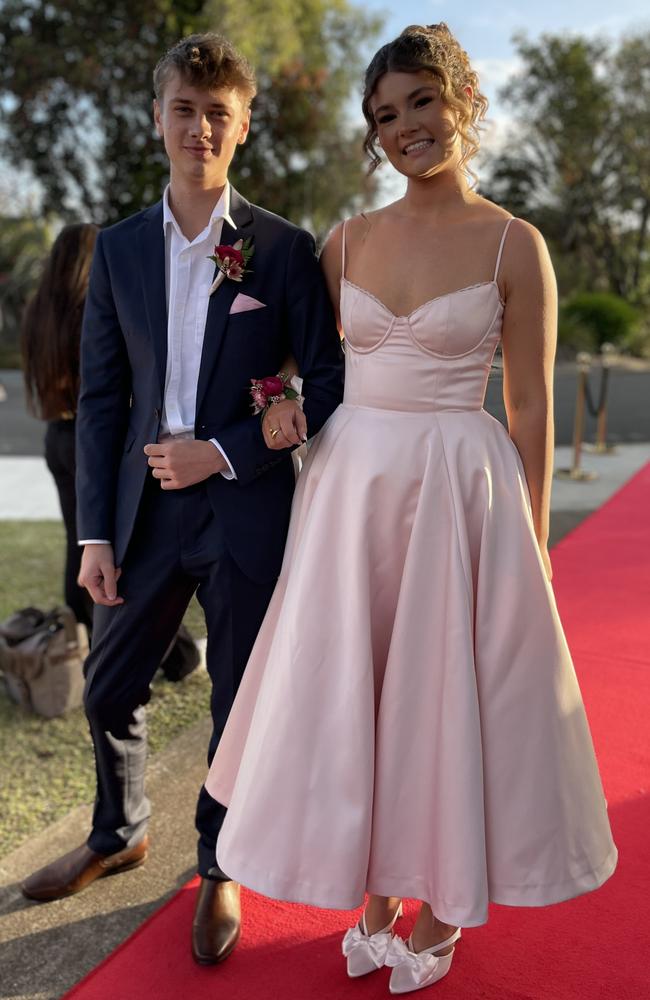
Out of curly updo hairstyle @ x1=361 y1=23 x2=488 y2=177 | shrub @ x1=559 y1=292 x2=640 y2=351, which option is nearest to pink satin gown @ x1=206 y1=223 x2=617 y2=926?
curly updo hairstyle @ x1=361 y1=23 x2=488 y2=177

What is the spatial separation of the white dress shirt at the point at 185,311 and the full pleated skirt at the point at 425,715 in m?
0.48

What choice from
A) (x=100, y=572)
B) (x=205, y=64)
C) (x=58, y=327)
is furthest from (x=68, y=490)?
(x=205, y=64)

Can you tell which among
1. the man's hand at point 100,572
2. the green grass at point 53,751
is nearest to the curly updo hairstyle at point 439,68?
the man's hand at point 100,572

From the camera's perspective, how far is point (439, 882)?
1.99 metres

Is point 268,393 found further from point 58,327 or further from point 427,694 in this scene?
point 58,327

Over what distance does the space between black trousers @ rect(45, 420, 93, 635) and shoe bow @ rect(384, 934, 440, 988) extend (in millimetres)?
2182

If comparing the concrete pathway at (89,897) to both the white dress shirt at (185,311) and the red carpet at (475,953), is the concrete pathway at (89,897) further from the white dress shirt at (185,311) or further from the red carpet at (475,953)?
the white dress shirt at (185,311)

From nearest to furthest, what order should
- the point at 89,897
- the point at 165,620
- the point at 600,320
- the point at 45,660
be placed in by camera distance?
1. the point at 165,620
2. the point at 89,897
3. the point at 45,660
4. the point at 600,320

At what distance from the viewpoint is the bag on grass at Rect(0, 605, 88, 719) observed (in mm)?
3787

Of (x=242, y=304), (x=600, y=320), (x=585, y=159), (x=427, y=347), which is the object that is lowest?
(x=600, y=320)

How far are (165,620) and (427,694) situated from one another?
2.47ft

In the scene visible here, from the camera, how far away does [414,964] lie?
6.99 feet

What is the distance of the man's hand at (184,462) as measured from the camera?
7.13ft

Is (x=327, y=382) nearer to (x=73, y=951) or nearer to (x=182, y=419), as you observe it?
(x=182, y=419)
